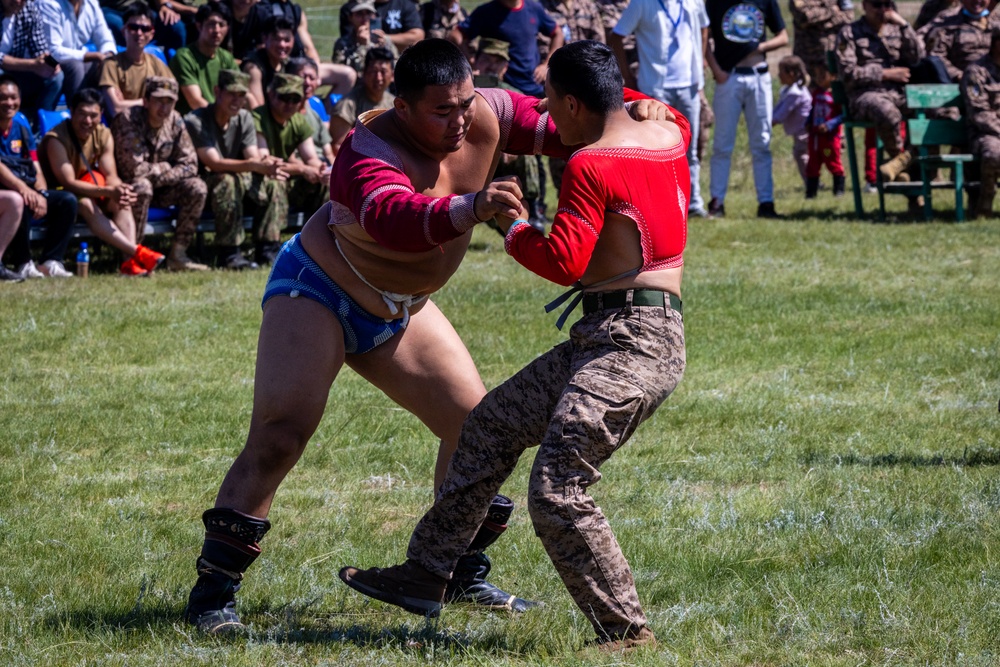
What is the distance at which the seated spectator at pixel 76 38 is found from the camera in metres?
11.8

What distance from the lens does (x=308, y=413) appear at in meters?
4.03

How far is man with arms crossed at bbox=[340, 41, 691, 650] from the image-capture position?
11.8 ft

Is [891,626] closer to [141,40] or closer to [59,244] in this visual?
[59,244]

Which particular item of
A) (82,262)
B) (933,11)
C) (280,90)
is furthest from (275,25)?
(933,11)

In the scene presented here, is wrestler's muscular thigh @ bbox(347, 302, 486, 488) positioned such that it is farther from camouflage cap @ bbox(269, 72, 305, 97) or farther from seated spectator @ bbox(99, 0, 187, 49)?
seated spectator @ bbox(99, 0, 187, 49)

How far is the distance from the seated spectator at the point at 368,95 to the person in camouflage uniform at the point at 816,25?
21.1 feet

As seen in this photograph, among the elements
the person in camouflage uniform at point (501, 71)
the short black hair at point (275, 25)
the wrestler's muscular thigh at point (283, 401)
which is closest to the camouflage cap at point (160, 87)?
the short black hair at point (275, 25)

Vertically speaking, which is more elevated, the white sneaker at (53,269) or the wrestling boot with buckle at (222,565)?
the wrestling boot with buckle at (222,565)

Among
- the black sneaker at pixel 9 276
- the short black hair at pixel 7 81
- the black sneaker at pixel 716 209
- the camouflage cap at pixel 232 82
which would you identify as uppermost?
the short black hair at pixel 7 81

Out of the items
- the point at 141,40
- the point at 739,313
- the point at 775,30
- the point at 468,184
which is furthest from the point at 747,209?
the point at 468,184

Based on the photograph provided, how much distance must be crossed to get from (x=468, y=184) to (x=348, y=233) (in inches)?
17.0

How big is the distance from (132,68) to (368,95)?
2133 millimetres

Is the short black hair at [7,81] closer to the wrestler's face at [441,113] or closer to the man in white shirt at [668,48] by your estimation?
the man in white shirt at [668,48]

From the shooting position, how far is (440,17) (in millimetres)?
14445
